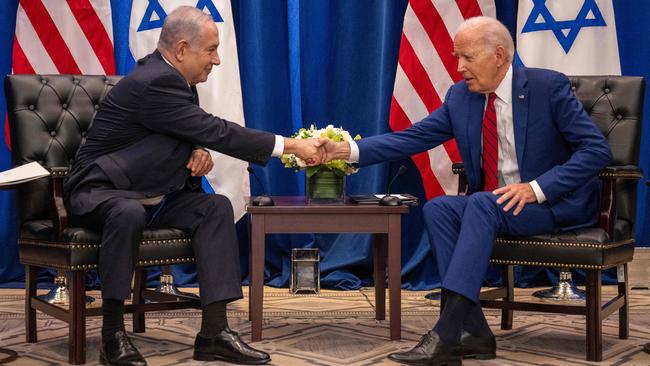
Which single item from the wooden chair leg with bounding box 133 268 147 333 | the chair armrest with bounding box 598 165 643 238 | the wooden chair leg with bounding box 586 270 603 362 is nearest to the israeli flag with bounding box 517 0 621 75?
the chair armrest with bounding box 598 165 643 238

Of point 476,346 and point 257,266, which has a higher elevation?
point 257,266

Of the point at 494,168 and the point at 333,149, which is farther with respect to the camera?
the point at 333,149

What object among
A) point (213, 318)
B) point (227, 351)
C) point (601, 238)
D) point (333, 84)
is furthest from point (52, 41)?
point (601, 238)

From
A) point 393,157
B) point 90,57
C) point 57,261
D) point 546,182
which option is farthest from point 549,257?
point 90,57

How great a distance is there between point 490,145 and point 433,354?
36.9 inches

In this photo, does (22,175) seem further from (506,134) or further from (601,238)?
(601,238)

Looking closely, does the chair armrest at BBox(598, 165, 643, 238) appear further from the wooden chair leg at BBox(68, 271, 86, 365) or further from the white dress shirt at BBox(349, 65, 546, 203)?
the wooden chair leg at BBox(68, 271, 86, 365)

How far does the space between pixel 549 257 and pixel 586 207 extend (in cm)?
33

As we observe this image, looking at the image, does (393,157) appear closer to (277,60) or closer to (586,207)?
(586,207)

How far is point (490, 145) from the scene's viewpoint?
357cm

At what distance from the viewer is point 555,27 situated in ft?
16.2

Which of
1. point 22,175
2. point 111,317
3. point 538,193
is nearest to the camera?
point 22,175

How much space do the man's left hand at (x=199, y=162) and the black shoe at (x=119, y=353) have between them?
693 millimetres

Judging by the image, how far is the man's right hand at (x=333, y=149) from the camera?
3.74 m
